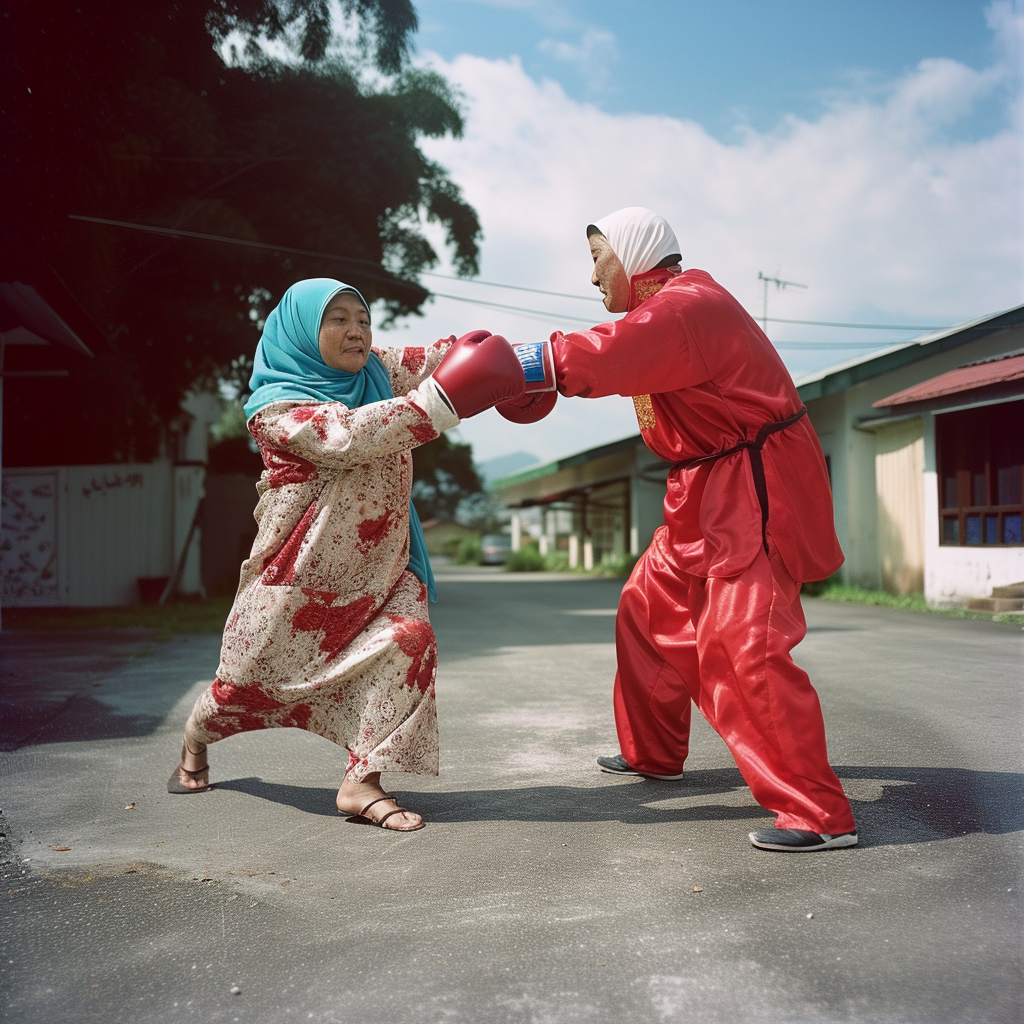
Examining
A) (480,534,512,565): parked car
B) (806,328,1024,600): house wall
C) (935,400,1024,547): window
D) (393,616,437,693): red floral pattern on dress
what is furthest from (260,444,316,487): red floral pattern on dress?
(480,534,512,565): parked car

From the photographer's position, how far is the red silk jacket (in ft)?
9.62

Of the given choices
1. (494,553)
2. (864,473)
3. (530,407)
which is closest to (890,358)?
(864,473)

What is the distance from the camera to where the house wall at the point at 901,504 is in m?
13.9

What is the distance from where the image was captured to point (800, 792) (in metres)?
2.81

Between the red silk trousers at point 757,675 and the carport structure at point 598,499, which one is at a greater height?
the carport structure at point 598,499

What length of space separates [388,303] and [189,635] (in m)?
7.63

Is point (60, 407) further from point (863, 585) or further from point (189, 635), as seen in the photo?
point (863, 585)

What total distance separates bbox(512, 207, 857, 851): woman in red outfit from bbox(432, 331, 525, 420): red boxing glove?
159 mm

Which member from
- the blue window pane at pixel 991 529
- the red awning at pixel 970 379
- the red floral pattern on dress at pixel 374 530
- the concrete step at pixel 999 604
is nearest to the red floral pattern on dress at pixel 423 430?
the red floral pattern on dress at pixel 374 530

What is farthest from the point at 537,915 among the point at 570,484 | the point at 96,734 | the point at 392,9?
the point at 570,484

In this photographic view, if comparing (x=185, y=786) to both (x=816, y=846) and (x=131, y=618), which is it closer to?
(x=816, y=846)

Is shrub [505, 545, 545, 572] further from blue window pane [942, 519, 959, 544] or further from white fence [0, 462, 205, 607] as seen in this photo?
blue window pane [942, 519, 959, 544]

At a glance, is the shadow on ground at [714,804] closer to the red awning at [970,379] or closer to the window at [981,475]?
the red awning at [970,379]

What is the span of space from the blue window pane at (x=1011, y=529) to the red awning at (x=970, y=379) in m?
1.60
